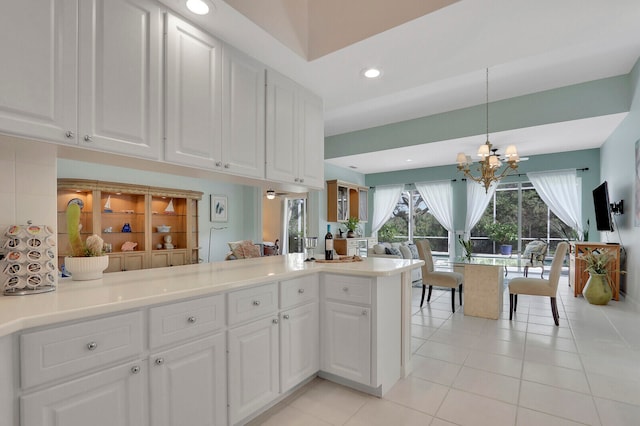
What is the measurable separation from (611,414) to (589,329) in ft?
6.61

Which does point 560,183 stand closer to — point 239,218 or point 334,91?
point 334,91

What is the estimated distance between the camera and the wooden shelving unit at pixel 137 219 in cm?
497

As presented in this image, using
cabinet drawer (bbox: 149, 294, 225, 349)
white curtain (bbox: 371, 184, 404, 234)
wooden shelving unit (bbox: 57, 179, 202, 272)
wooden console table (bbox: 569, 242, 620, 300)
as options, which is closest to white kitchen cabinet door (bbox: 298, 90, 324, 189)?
cabinet drawer (bbox: 149, 294, 225, 349)

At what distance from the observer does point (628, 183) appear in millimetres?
4605

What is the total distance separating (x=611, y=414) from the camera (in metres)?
2.01

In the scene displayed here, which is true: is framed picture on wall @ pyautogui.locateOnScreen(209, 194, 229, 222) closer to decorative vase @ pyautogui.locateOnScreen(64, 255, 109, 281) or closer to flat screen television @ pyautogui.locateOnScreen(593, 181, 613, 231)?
decorative vase @ pyautogui.locateOnScreen(64, 255, 109, 281)

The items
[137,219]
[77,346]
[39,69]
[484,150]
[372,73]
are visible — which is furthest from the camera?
[137,219]

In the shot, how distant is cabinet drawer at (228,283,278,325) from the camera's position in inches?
69.8

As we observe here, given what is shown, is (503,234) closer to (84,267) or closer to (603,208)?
(603,208)

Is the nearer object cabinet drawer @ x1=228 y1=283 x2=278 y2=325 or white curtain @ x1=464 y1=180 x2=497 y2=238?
cabinet drawer @ x1=228 y1=283 x2=278 y2=325

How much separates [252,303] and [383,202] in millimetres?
7494

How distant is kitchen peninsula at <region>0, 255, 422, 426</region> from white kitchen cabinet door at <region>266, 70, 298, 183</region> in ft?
2.66

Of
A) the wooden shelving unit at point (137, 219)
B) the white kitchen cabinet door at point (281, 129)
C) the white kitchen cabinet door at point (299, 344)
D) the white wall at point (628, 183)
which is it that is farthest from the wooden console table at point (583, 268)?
the wooden shelving unit at point (137, 219)

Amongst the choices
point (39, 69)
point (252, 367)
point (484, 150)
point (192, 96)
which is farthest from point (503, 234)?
point (39, 69)
